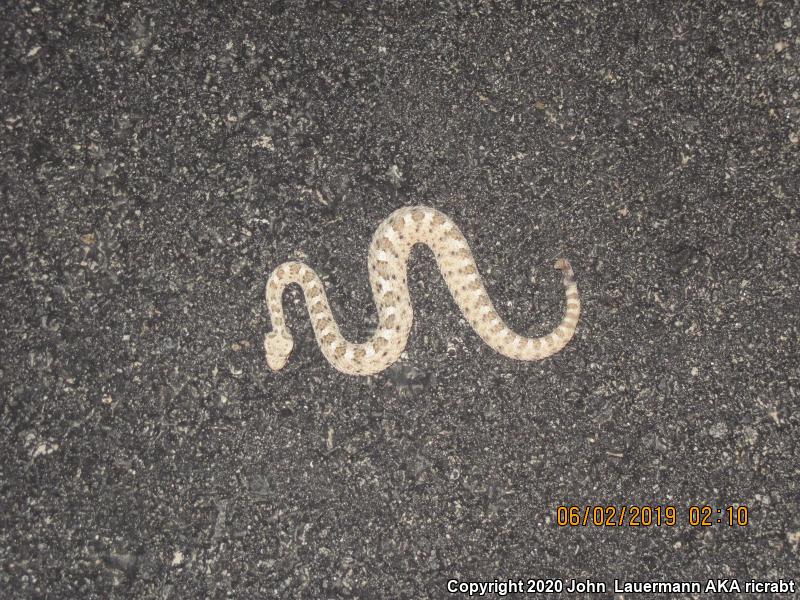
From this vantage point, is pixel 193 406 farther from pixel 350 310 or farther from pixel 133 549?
pixel 350 310

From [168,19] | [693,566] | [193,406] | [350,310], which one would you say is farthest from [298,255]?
[693,566]

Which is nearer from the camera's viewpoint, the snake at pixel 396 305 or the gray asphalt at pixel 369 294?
the gray asphalt at pixel 369 294
